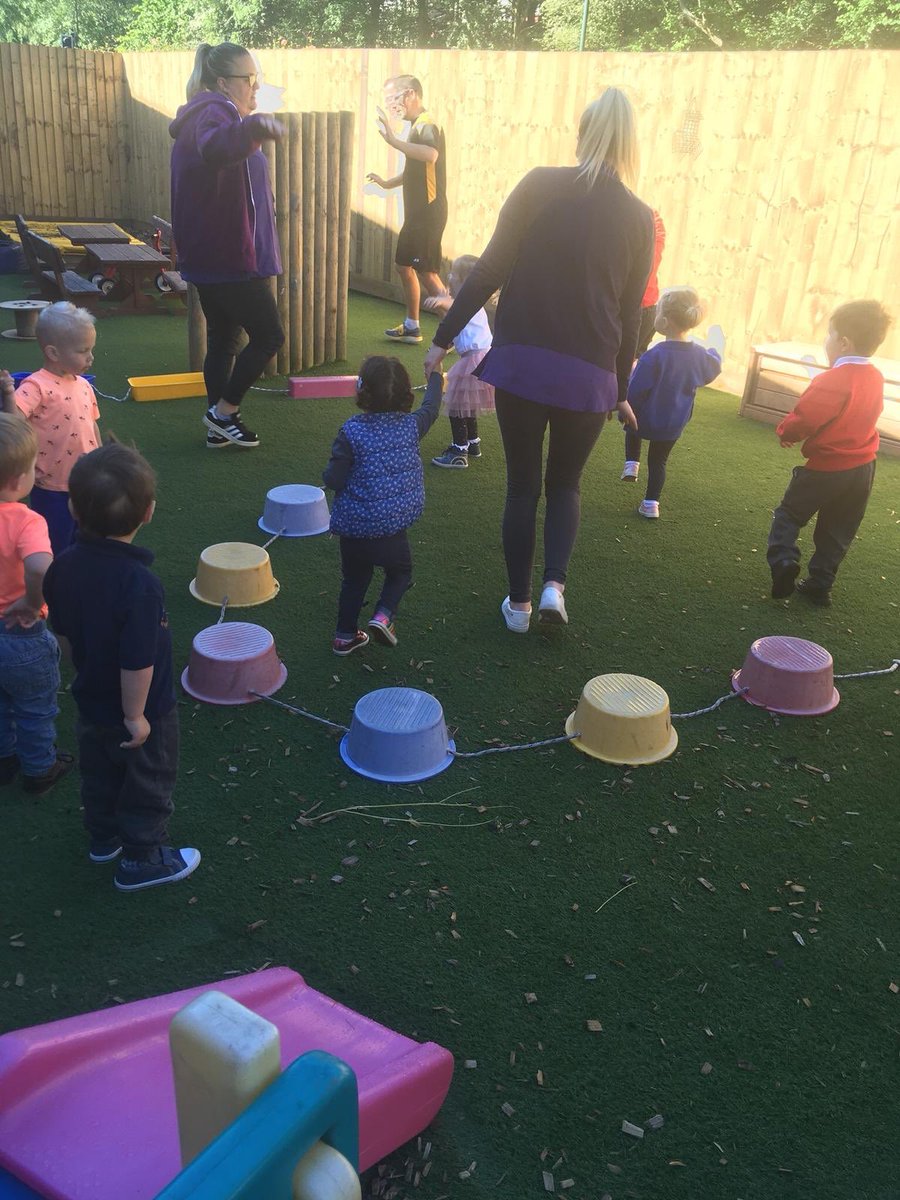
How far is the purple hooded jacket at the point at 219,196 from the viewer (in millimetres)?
5285

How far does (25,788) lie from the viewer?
3.02m

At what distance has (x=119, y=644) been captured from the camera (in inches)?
93.0

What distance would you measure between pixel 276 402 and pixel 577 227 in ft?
14.2

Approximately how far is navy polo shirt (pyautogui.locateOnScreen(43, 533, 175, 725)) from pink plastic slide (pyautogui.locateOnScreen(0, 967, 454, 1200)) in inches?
32.3

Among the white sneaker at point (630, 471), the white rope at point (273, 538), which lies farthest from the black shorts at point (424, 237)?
the white rope at point (273, 538)

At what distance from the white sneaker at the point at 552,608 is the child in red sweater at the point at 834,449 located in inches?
46.7

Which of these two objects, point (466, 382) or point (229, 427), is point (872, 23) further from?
point (229, 427)

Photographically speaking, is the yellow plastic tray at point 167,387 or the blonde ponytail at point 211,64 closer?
the blonde ponytail at point 211,64

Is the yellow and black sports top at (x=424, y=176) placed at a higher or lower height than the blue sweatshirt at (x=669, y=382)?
higher

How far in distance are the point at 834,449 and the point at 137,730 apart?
11.3 feet

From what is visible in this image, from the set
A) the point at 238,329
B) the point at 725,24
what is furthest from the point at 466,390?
the point at 725,24

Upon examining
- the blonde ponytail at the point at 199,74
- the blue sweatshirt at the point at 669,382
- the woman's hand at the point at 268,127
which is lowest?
the blue sweatshirt at the point at 669,382

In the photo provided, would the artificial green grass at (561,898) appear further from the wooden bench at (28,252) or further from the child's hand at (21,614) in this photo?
the wooden bench at (28,252)

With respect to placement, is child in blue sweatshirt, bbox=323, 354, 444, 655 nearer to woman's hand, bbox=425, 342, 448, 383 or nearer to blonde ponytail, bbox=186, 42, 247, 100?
woman's hand, bbox=425, 342, 448, 383
